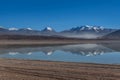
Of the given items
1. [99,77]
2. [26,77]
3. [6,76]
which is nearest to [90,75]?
[99,77]

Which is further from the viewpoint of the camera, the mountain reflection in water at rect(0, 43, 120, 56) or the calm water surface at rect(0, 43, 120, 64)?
the mountain reflection in water at rect(0, 43, 120, 56)

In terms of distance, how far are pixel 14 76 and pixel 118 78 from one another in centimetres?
456

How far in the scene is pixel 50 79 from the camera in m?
13.0

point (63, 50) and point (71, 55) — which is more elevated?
point (63, 50)

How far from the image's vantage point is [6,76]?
14.0 m

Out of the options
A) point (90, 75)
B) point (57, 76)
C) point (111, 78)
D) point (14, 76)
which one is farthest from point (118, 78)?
point (14, 76)

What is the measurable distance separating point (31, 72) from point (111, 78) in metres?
4.15

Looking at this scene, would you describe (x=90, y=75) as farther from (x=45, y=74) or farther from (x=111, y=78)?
(x=45, y=74)

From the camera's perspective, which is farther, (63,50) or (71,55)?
(63,50)

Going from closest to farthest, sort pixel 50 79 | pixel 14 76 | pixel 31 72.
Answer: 1. pixel 50 79
2. pixel 14 76
3. pixel 31 72

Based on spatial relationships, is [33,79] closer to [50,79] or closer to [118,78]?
[50,79]

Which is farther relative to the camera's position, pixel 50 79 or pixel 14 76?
pixel 14 76

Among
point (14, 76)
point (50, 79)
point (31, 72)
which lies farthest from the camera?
point (31, 72)

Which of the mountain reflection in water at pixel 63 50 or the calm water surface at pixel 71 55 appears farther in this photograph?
the mountain reflection in water at pixel 63 50
